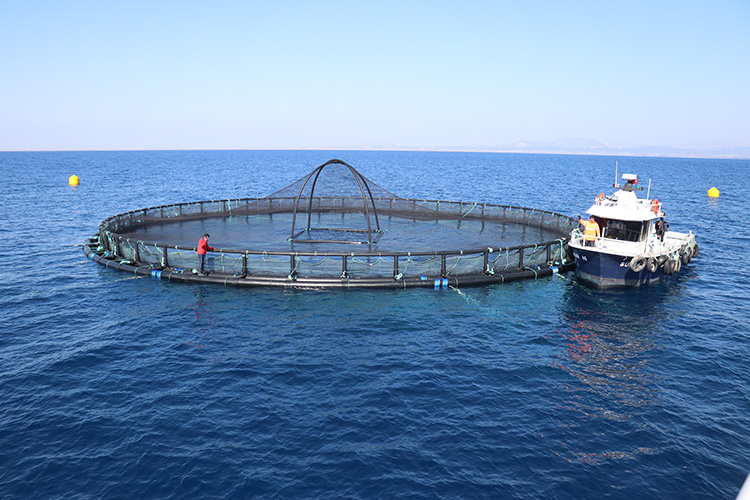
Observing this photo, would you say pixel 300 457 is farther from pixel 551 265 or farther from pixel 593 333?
pixel 551 265

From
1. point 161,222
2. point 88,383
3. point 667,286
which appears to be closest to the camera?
point 88,383

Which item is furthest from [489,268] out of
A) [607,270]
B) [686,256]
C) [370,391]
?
[686,256]

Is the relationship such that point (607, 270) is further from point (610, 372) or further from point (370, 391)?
point (370, 391)

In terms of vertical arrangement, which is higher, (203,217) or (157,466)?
(203,217)

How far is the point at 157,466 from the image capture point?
49.5 ft

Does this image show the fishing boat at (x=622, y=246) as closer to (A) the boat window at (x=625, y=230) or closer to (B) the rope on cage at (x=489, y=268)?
(A) the boat window at (x=625, y=230)

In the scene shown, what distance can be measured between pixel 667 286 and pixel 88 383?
117ft

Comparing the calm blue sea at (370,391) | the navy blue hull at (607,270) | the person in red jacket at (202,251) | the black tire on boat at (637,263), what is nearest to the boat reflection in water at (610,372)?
the calm blue sea at (370,391)

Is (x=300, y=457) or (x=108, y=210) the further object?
(x=108, y=210)

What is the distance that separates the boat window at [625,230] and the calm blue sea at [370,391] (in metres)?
3.88

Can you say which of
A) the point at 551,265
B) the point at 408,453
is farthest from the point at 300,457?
the point at 551,265

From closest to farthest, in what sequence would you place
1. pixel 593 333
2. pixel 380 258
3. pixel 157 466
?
pixel 157 466
pixel 593 333
pixel 380 258

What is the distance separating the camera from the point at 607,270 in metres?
33.1

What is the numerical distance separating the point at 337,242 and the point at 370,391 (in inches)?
847
